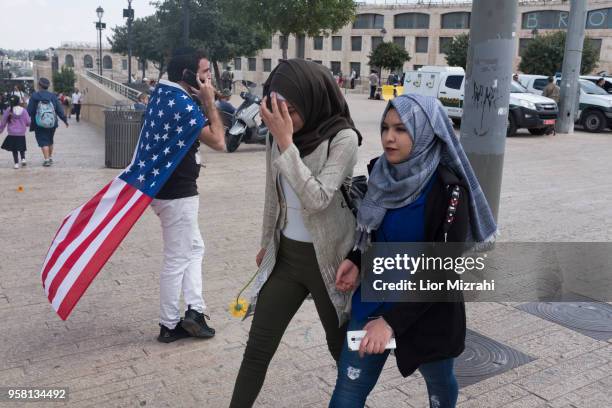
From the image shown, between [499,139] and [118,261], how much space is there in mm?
3560

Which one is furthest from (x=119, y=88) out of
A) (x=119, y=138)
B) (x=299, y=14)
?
(x=119, y=138)

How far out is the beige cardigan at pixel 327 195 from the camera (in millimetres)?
2416

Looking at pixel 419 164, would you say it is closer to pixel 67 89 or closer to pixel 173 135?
pixel 173 135

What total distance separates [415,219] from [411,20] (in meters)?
69.1

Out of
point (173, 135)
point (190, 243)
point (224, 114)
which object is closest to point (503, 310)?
point (190, 243)

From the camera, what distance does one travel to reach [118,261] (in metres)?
5.68

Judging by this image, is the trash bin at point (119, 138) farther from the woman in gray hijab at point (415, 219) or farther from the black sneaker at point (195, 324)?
the woman in gray hijab at point (415, 219)

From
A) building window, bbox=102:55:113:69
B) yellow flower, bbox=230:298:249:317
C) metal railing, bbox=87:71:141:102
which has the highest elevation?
building window, bbox=102:55:113:69

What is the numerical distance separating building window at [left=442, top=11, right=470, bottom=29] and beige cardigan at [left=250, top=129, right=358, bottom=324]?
64690 millimetres

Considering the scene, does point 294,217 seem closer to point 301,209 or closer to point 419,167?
point 301,209

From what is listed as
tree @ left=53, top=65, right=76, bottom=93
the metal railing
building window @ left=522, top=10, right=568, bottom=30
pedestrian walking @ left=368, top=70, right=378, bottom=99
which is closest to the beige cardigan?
the metal railing

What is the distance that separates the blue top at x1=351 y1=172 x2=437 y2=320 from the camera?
2.26 meters

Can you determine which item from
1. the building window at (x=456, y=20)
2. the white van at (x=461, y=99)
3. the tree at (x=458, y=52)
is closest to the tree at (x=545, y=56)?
the tree at (x=458, y=52)

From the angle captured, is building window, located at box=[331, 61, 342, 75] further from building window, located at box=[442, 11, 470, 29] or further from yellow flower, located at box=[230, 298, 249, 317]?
yellow flower, located at box=[230, 298, 249, 317]
